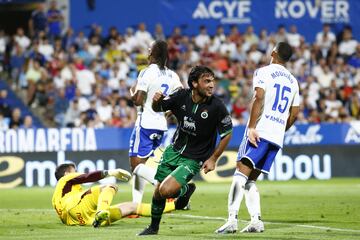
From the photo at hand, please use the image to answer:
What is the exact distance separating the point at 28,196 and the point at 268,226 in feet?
28.2

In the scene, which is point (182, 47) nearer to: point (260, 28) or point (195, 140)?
point (260, 28)

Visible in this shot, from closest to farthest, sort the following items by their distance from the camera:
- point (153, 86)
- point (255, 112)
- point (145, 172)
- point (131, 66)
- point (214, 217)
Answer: point (255, 112) → point (145, 172) → point (214, 217) → point (153, 86) → point (131, 66)

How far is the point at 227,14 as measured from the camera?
108 feet

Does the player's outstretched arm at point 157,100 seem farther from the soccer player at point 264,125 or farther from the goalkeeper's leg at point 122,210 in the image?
the goalkeeper's leg at point 122,210

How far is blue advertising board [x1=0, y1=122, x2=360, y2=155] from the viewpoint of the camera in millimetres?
23797

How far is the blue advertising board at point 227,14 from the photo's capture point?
31.8 metres

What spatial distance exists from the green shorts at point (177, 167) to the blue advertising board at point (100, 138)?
40.4 ft

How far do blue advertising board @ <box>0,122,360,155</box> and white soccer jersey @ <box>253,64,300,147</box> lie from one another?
12.4 metres

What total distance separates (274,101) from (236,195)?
1303 millimetres

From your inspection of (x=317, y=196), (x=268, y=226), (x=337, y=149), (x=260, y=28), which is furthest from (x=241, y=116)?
(x=268, y=226)

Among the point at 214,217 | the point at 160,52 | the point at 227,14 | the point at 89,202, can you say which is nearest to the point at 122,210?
the point at 89,202

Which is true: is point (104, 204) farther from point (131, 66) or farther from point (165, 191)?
point (131, 66)

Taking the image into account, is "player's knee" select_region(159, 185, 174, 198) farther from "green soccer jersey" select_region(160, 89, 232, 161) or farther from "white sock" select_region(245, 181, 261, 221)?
"white sock" select_region(245, 181, 261, 221)

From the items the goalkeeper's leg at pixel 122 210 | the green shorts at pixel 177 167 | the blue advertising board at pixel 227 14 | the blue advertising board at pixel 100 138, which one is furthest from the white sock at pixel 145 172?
the blue advertising board at pixel 227 14
